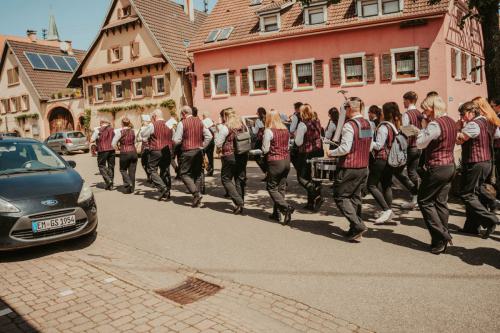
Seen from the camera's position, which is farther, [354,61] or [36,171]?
[354,61]

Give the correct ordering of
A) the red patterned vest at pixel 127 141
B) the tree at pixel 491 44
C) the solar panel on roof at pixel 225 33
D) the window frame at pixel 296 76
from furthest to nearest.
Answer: the solar panel on roof at pixel 225 33, the window frame at pixel 296 76, the red patterned vest at pixel 127 141, the tree at pixel 491 44

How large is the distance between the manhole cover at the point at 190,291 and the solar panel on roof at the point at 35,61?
43278 mm

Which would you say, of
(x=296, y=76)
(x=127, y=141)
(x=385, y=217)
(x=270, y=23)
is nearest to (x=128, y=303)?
(x=385, y=217)

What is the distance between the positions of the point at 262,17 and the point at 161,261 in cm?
2301

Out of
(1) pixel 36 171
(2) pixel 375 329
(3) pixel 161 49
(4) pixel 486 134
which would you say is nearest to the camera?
(2) pixel 375 329

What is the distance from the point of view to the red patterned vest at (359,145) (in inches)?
268

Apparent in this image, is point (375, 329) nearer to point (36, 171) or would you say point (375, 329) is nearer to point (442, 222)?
point (442, 222)

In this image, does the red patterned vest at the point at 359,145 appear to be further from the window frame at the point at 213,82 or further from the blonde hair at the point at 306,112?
the window frame at the point at 213,82

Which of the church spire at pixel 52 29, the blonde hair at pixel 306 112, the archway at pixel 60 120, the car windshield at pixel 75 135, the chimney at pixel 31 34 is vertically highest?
the church spire at pixel 52 29

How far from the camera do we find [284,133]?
827cm

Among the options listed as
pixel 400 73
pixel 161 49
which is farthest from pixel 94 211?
pixel 161 49

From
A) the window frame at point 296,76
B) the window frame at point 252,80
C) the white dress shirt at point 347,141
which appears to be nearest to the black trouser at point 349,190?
the white dress shirt at point 347,141

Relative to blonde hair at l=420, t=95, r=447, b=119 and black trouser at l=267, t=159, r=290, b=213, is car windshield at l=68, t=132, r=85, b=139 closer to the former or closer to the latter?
black trouser at l=267, t=159, r=290, b=213

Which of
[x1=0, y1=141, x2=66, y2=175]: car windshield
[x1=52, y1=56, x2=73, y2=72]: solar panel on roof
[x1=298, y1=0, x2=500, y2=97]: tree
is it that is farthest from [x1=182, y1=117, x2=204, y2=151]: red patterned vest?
[x1=52, y1=56, x2=73, y2=72]: solar panel on roof
